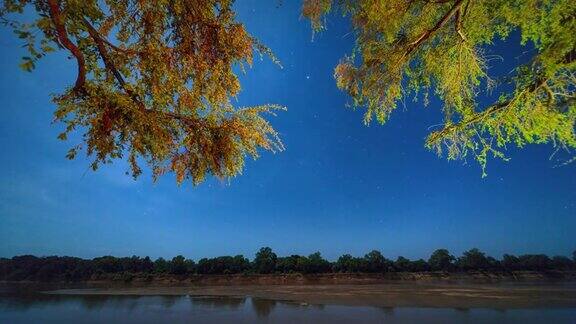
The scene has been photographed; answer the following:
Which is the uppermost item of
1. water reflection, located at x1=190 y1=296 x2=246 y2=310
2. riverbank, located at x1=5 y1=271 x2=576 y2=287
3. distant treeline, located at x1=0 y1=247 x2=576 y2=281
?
distant treeline, located at x1=0 y1=247 x2=576 y2=281

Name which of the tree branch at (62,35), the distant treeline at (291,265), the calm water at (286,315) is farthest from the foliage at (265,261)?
the tree branch at (62,35)

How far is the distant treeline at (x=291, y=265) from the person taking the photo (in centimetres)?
8081

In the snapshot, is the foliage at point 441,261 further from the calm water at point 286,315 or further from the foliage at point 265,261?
the calm water at point 286,315

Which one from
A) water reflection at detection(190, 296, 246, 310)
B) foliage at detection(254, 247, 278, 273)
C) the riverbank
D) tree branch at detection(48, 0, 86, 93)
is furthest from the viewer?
foliage at detection(254, 247, 278, 273)

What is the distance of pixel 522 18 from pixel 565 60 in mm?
1028

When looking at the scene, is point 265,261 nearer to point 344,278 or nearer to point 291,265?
point 291,265

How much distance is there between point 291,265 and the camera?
80438 millimetres

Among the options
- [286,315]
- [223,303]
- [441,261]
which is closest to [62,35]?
[286,315]

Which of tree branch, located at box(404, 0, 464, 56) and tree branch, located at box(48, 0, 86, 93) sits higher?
tree branch, located at box(404, 0, 464, 56)

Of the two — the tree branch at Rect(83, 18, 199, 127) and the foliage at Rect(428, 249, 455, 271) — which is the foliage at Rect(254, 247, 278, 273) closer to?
the foliage at Rect(428, 249, 455, 271)

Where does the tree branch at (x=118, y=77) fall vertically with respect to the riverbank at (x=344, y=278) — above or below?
below

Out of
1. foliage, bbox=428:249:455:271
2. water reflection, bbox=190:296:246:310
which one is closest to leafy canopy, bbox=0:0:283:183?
water reflection, bbox=190:296:246:310

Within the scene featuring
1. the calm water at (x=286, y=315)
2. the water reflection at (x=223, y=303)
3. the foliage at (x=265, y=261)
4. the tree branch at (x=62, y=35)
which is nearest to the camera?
the tree branch at (x=62, y=35)

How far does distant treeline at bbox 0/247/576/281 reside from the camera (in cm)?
8081
